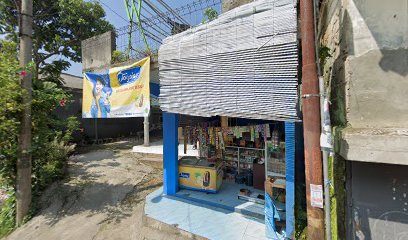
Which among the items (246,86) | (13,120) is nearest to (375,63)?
(246,86)

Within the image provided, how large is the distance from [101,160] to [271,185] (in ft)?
30.9

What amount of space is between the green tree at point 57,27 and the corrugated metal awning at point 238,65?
35.5 ft

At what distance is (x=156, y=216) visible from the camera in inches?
216

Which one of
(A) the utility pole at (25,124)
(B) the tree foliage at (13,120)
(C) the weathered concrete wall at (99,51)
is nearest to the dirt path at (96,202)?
(A) the utility pole at (25,124)

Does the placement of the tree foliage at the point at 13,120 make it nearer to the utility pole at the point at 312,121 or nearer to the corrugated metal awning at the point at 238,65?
the corrugated metal awning at the point at 238,65

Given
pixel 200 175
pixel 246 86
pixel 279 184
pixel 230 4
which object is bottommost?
pixel 200 175

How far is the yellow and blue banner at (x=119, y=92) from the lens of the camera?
211 inches

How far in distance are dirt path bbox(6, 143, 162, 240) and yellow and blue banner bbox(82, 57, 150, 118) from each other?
10.1ft

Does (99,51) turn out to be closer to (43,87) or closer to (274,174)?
(43,87)

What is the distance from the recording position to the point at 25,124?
19.6 feet

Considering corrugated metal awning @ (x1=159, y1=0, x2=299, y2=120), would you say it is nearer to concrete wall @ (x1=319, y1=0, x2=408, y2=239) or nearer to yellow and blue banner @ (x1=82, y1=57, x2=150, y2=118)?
yellow and blue banner @ (x1=82, y1=57, x2=150, y2=118)

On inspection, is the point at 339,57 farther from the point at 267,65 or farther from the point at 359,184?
the point at 359,184

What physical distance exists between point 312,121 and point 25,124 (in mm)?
7349

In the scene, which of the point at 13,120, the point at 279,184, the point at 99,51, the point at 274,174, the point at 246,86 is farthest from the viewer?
the point at 99,51
